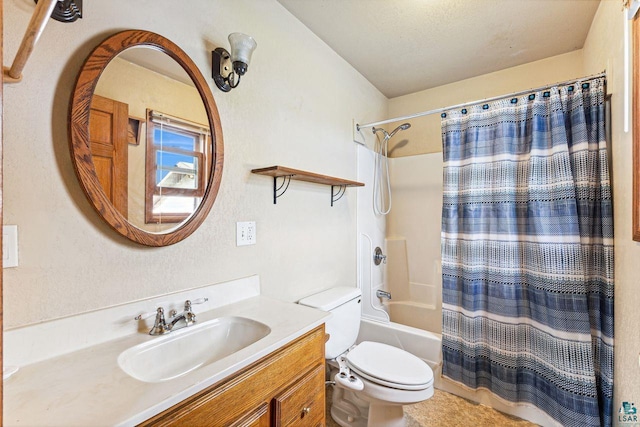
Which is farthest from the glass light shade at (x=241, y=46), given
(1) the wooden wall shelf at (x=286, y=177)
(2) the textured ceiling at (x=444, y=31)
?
(2) the textured ceiling at (x=444, y=31)

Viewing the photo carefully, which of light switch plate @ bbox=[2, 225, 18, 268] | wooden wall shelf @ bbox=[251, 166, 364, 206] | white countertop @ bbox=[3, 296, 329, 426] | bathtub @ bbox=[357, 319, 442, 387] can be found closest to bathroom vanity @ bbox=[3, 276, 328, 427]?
white countertop @ bbox=[3, 296, 329, 426]

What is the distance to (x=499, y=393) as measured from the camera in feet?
6.02

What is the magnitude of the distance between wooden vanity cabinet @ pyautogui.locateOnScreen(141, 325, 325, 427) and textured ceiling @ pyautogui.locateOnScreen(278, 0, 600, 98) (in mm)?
1780

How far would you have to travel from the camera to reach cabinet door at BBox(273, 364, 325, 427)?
960 mm

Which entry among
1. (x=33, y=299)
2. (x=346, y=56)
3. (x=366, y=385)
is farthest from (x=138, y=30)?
(x=366, y=385)

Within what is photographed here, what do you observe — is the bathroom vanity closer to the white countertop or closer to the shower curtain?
the white countertop

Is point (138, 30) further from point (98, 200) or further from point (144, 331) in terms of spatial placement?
point (144, 331)

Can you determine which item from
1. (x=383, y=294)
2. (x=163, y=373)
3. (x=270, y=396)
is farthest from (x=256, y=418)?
(x=383, y=294)

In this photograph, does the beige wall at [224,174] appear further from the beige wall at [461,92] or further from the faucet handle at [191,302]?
the beige wall at [461,92]

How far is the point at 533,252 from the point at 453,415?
1.13m

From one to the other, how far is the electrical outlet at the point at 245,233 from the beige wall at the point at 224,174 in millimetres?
31

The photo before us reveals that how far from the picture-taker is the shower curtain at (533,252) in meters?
1.55

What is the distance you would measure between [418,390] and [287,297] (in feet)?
2.66

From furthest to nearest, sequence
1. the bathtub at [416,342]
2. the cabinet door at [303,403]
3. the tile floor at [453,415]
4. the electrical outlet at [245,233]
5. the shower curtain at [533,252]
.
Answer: the bathtub at [416,342]
the tile floor at [453,415]
the shower curtain at [533,252]
the electrical outlet at [245,233]
the cabinet door at [303,403]
